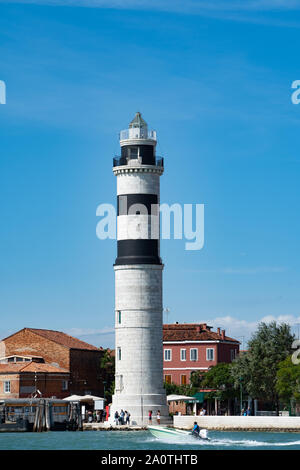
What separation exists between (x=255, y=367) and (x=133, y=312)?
11.8 m

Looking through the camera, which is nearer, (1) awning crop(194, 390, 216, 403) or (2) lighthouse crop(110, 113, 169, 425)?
(2) lighthouse crop(110, 113, 169, 425)

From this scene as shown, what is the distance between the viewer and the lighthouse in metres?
80.1

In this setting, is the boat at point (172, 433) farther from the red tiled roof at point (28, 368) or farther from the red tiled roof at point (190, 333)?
the red tiled roof at point (190, 333)

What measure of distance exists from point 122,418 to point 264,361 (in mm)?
12627

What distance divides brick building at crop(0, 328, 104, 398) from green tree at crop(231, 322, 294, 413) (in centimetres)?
1321

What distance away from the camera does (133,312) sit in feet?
263

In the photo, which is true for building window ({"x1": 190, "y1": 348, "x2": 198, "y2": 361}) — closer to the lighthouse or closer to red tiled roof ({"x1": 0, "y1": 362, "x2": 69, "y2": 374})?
red tiled roof ({"x1": 0, "y1": 362, "x2": 69, "y2": 374})

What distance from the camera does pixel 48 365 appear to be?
90438 mm

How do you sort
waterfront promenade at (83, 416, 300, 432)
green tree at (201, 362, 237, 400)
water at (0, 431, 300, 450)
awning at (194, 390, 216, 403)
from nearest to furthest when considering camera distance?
water at (0, 431, 300, 450)
waterfront promenade at (83, 416, 300, 432)
green tree at (201, 362, 237, 400)
awning at (194, 390, 216, 403)

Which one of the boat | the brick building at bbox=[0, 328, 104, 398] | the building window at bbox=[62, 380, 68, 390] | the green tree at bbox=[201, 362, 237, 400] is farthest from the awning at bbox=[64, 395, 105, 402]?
the boat

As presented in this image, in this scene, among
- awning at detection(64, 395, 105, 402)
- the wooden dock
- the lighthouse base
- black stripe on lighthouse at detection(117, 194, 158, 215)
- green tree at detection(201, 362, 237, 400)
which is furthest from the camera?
green tree at detection(201, 362, 237, 400)
